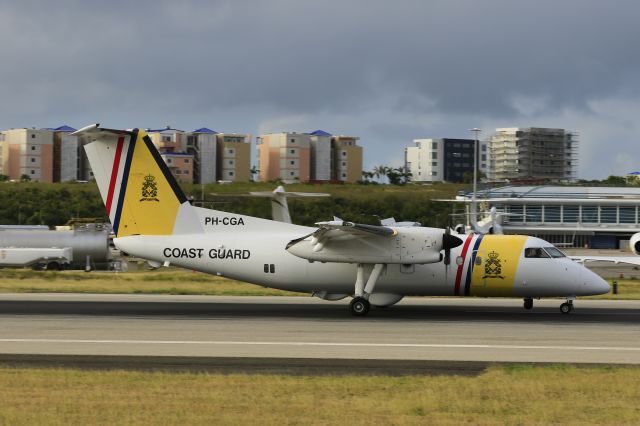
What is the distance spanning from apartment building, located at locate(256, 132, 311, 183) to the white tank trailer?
9003cm

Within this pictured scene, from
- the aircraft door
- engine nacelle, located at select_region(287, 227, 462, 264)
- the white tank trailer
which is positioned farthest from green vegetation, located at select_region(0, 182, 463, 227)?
engine nacelle, located at select_region(287, 227, 462, 264)

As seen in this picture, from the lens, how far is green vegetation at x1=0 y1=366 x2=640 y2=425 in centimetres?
1271

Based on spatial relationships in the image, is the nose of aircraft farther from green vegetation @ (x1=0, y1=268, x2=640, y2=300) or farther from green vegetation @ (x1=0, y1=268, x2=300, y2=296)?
green vegetation @ (x1=0, y1=268, x2=300, y2=296)

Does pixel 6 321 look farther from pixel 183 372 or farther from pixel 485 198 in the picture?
pixel 485 198

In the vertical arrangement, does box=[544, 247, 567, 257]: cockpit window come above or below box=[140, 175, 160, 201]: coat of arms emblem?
below

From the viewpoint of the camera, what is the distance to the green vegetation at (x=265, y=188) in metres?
85.6

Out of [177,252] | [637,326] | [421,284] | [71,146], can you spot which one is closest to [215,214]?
[177,252]

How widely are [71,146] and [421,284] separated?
126311mm

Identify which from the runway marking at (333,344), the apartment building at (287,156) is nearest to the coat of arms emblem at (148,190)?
the runway marking at (333,344)

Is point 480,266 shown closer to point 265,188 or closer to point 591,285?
point 591,285

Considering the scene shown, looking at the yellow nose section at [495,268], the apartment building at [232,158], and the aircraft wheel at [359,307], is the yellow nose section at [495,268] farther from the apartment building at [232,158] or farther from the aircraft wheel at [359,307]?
the apartment building at [232,158]

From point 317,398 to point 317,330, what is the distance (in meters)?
9.35

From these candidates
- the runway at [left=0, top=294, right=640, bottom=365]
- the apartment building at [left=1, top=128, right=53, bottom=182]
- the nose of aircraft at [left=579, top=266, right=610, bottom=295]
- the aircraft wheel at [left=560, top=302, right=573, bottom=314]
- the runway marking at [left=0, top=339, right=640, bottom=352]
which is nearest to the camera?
the runway at [left=0, top=294, right=640, bottom=365]

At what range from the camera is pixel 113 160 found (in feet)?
93.1
